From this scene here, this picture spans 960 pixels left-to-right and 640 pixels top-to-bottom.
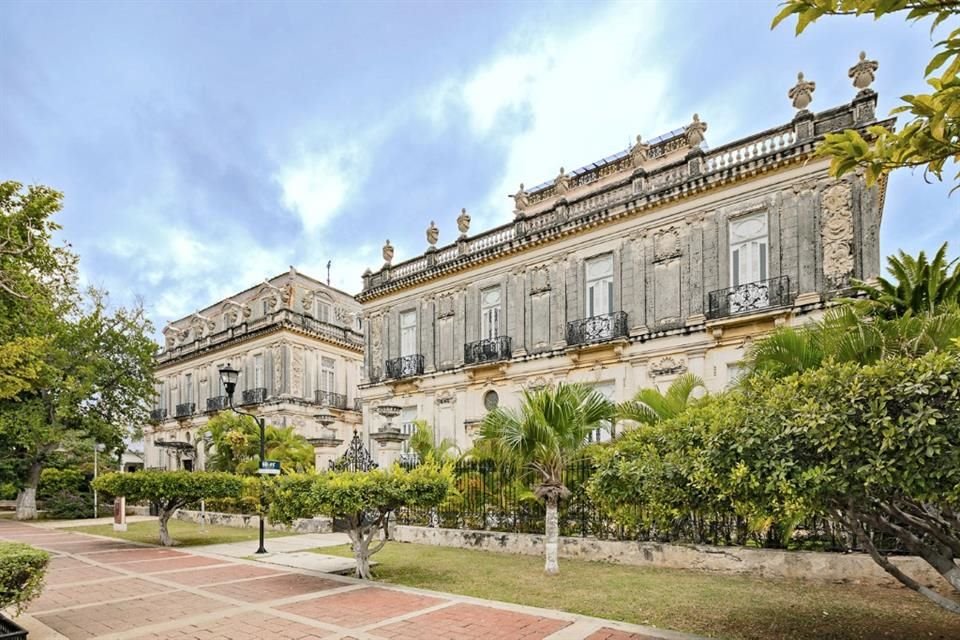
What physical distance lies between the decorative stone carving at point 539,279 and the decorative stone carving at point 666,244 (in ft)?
12.4

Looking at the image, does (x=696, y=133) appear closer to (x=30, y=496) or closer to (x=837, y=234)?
(x=837, y=234)

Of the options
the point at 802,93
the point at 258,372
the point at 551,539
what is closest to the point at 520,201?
the point at 802,93

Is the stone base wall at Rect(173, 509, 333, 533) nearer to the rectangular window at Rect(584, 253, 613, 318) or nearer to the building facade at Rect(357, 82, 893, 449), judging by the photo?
the building facade at Rect(357, 82, 893, 449)

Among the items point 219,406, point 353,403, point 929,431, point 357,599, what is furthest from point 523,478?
point 219,406

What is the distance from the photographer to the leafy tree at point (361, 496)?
909 cm

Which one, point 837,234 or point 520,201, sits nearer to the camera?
point 837,234

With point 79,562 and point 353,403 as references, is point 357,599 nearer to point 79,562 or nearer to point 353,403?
point 79,562

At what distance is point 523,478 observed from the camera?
1190 centimetres

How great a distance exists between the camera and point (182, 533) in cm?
1717

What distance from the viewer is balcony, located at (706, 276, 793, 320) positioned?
14844mm

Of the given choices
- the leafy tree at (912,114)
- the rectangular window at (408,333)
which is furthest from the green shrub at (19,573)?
the rectangular window at (408,333)

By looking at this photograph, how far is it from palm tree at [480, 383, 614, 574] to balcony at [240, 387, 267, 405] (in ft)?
70.3

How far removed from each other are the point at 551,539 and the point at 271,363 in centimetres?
2268

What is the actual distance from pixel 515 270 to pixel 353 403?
52.5ft
